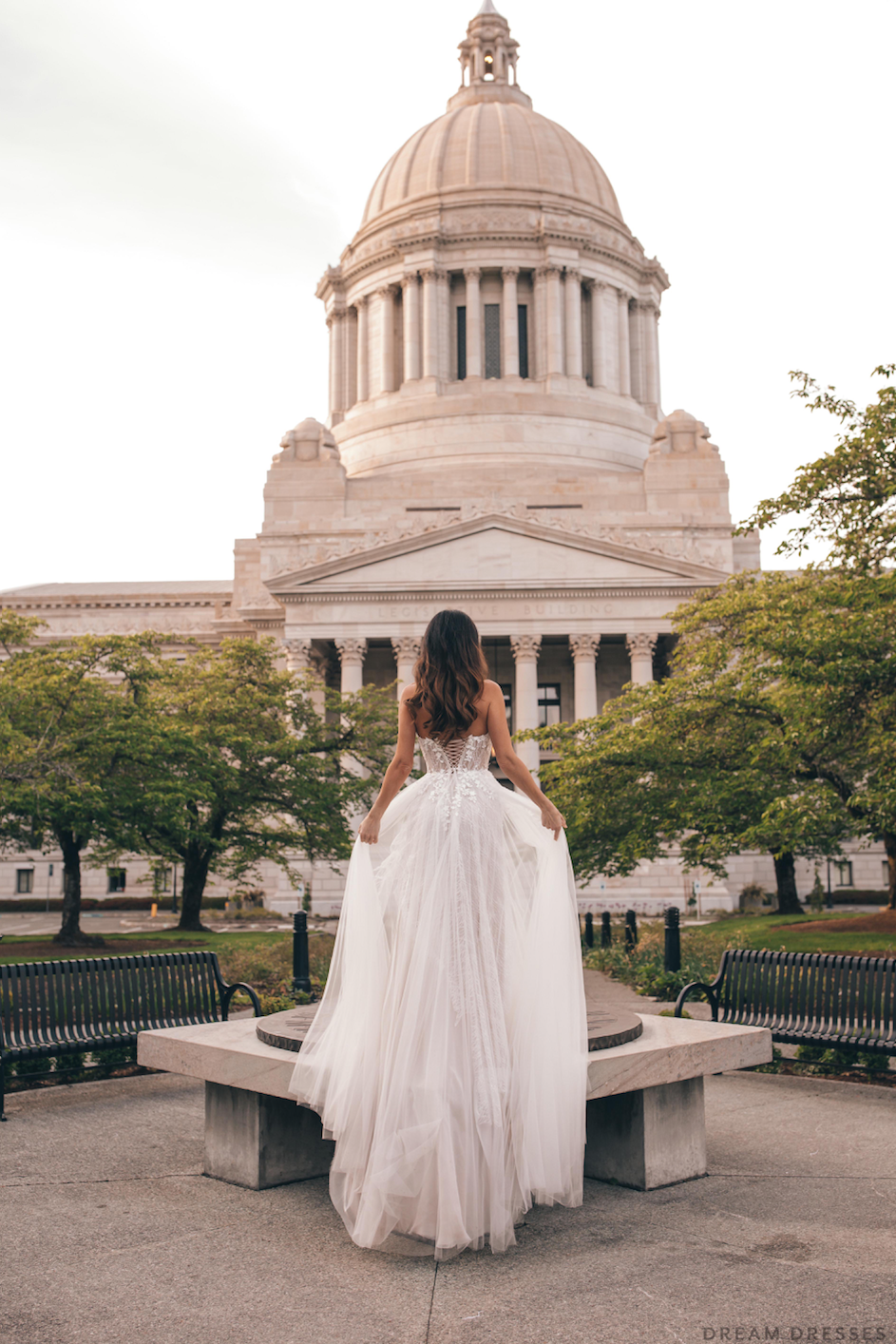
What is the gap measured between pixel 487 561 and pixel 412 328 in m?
24.8

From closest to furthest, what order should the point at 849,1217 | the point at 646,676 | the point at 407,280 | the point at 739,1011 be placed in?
the point at 849,1217 → the point at 739,1011 → the point at 646,676 → the point at 407,280

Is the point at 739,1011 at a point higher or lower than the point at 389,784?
lower

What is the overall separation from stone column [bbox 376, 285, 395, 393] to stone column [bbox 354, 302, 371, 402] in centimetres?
162

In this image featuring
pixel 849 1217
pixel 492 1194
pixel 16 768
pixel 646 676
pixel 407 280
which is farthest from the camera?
pixel 407 280

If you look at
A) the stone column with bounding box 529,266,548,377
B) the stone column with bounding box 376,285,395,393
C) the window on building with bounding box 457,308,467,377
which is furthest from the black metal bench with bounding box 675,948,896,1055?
the stone column with bounding box 376,285,395,393

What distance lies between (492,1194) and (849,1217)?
220 centimetres

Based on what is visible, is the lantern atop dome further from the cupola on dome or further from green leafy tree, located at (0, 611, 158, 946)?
green leafy tree, located at (0, 611, 158, 946)

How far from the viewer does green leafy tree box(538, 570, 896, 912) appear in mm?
17250

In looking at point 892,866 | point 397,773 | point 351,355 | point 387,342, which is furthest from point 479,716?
point 351,355

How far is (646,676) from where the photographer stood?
152 ft

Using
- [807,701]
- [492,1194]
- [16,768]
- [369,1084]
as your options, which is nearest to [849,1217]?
[492,1194]

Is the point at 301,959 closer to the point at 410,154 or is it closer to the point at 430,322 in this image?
the point at 430,322

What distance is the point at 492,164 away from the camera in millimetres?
69188

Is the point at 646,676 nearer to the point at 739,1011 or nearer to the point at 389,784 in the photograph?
the point at 739,1011
